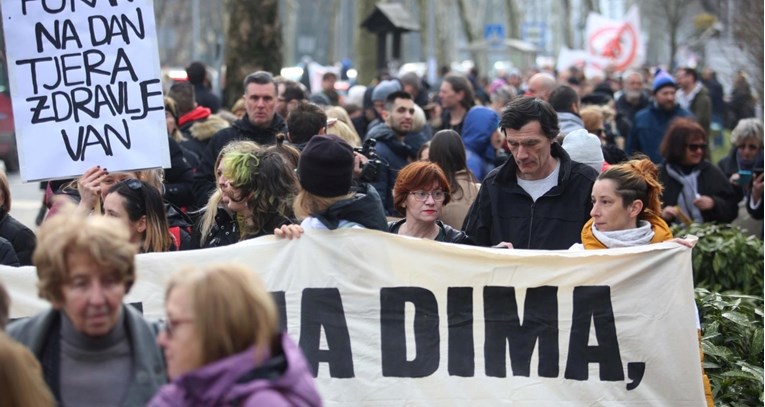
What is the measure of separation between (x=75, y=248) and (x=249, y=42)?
13558mm

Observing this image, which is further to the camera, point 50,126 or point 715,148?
point 715,148

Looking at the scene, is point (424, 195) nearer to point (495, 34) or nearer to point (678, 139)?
point (678, 139)

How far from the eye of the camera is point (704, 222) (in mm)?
10469

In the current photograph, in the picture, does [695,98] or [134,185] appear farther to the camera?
[695,98]

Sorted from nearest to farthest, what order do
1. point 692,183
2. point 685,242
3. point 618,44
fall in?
point 685,242 < point 692,183 < point 618,44

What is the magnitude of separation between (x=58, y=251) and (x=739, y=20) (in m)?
11.4

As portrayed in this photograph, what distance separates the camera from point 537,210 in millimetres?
6645

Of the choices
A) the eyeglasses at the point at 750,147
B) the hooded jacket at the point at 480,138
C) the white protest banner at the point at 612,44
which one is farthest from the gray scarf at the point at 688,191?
the white protest banner at the point at 612,44

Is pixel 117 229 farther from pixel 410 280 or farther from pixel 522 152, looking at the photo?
pixel 522 152

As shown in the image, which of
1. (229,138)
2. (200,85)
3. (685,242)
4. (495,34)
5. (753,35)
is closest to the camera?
(685,242)

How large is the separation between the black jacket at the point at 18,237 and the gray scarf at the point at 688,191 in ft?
16.7

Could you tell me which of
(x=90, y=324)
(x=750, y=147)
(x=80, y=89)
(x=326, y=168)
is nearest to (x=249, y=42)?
(x=750, y=147)

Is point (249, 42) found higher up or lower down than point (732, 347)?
higher up

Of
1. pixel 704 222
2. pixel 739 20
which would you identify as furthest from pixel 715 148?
pixel 704 222
